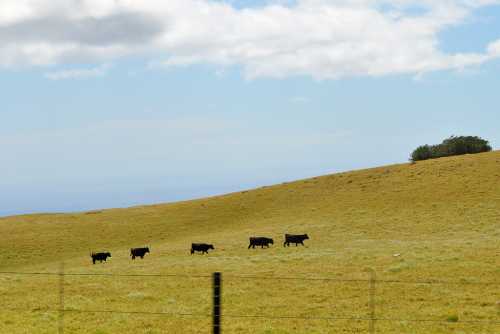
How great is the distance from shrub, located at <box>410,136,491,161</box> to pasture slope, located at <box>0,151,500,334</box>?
111ft

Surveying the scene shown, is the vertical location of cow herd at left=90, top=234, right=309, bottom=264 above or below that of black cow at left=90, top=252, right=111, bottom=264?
above

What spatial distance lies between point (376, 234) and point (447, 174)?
86.5 ft

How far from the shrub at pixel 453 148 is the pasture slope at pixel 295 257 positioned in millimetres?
33945

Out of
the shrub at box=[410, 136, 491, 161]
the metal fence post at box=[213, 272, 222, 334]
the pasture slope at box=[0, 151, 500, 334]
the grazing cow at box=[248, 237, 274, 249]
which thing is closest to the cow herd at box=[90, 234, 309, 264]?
the grazing cow at box=[248, 237, 274, 249]

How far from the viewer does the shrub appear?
10844cm

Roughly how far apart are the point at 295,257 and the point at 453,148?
8483cm

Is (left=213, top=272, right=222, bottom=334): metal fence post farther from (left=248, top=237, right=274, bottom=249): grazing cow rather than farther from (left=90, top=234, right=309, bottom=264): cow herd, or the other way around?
(left=248, top=237, right=274, bottom=249): grazing cow

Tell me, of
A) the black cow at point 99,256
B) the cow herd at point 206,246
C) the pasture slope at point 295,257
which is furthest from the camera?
the black cow at point 99,256

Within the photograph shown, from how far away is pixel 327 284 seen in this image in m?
23.6

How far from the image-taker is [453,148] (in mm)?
109562

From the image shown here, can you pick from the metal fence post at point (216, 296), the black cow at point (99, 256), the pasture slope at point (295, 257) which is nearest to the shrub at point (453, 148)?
the pasture slope at point (295, 257)

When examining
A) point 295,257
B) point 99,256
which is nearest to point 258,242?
point 295,257

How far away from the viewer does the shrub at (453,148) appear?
108 metres

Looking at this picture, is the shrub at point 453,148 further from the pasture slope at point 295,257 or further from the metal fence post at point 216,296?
the metal fence post at point 216,296
